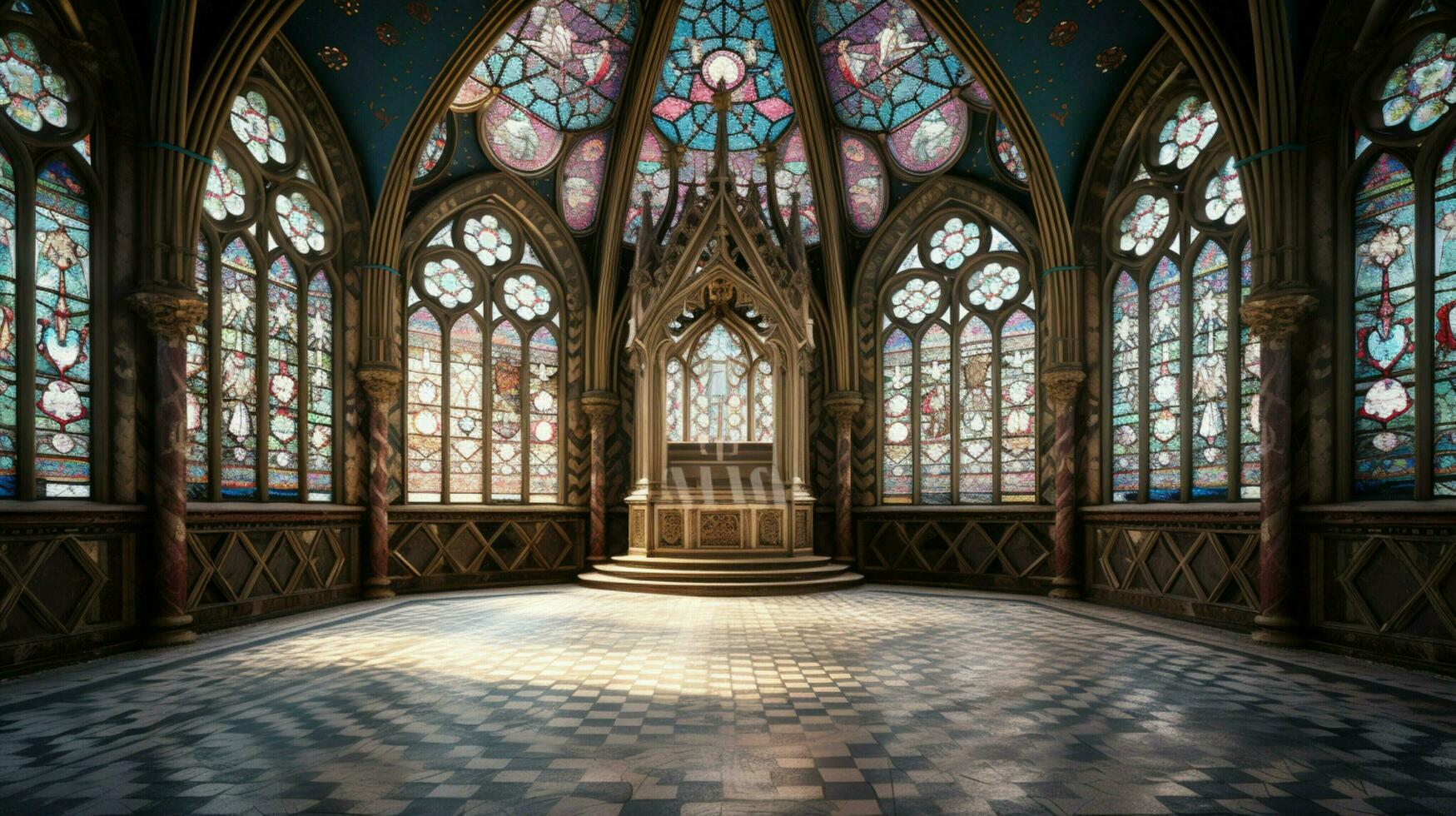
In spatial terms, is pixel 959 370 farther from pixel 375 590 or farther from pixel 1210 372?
pixel 375 590

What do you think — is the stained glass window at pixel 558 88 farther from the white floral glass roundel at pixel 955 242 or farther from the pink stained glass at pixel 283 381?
the white floral glass roundel at pixel 955 242

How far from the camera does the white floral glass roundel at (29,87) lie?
7.83 meters

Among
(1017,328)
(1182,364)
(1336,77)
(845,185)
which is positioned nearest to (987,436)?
(1017,328)

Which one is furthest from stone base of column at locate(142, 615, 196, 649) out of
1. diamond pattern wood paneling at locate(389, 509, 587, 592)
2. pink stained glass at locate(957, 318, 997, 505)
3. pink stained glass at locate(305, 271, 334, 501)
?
pink stained glass at locate(957, 318, 997, 505)

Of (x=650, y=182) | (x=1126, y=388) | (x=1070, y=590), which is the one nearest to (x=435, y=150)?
(x=650, y=182)

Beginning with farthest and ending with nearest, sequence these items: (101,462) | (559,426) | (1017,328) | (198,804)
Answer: (559,426)
(1017,328)
(101,462)
(198,804)

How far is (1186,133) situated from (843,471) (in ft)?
26.3

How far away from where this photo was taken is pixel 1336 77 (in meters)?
8.83

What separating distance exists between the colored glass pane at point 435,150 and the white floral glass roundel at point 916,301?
897cm

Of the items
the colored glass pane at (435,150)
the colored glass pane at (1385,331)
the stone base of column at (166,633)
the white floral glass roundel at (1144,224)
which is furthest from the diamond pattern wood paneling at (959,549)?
the stone base of column at (166,633)

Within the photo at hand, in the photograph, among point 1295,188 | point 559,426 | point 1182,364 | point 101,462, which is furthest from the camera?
point 559,426

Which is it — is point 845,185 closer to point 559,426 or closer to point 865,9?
point 865,9

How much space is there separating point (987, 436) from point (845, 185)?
19.6ft

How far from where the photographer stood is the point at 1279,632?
28.4ft
